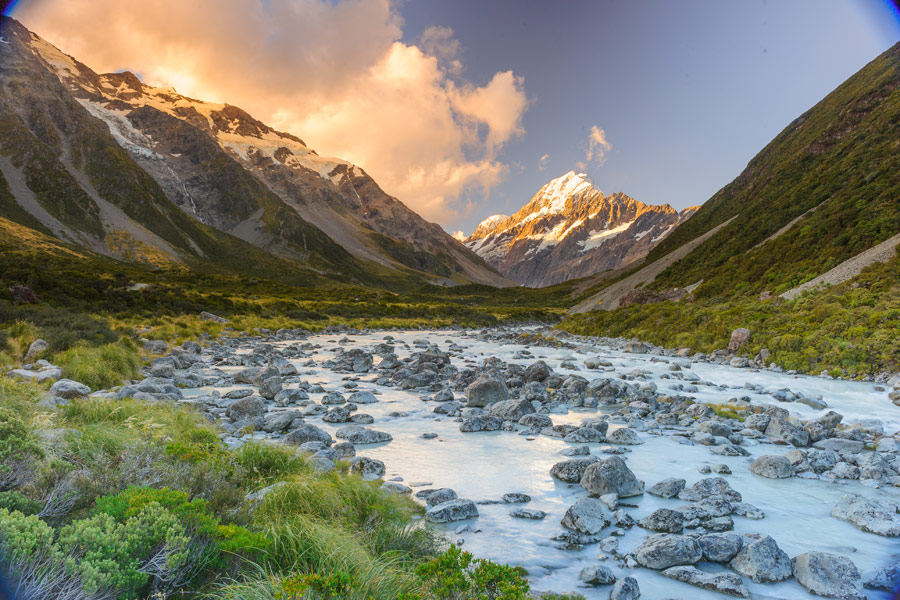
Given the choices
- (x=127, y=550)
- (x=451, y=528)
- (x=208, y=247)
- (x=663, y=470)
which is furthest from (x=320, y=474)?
(x=208, y=247)

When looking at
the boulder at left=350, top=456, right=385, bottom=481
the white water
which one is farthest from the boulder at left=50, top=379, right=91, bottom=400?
the boulder at left=350, top=456, right=385, bottom=481

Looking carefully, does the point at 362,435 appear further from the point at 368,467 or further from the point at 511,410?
the point at 511,410

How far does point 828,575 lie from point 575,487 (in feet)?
13.0

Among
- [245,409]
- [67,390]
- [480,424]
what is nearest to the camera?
[67,390]

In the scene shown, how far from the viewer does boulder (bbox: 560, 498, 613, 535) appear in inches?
273

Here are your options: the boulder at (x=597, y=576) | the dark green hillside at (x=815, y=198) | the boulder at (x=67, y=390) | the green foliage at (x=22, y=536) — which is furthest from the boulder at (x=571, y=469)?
the dark green hillside at (x=815, y=198)

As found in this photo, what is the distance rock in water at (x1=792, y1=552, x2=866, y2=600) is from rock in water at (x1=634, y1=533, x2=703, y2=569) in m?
1.18

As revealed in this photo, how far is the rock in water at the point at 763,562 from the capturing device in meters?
5.67

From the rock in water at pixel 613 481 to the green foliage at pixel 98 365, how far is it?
1461cm

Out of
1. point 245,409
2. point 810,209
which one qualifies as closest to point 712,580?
point 245,409

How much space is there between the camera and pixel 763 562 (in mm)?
5758

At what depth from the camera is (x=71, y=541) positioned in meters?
3.32

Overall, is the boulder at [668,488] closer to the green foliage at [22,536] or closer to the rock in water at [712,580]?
the rock in water at [712,580]

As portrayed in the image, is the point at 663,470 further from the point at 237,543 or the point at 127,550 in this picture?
the point at 127,550
